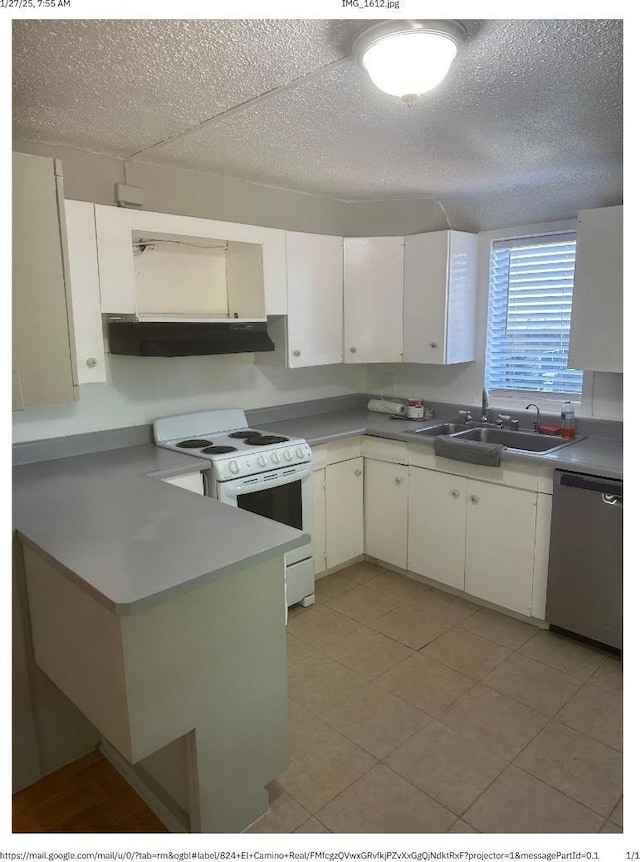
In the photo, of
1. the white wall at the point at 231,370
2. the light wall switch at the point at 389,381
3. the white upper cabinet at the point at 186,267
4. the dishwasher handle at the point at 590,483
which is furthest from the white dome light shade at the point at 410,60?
the light wall switch at the point at 389,381

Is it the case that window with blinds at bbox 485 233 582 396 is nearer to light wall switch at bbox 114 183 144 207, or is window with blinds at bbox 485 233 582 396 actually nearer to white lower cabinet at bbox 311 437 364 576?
white lower cabinet at bbox 311 437 364 576

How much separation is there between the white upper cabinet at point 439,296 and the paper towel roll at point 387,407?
0.37 metres

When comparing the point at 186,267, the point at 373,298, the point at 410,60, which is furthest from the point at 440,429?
the point at 410,60

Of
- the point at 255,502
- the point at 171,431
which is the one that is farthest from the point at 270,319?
the point at 255,502

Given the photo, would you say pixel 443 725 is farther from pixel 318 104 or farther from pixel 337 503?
pixel 318 104

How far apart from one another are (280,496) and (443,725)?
1.29 meters

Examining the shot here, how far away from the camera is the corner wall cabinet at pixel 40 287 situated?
1.90 m

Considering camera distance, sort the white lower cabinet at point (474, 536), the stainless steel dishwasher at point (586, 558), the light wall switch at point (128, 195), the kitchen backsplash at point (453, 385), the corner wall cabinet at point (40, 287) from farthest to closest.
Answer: the kitchen backsplash at point (453, 385), the white lower cabinet at point (474, 536), the light wall switch at point (128, 195), the stainless steel dishwasher at point (586, 558), the corner wall cabinet at point (40, 287)

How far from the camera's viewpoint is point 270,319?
3.32 meters

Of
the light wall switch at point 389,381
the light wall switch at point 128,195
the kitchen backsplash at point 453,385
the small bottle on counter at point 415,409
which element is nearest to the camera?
the light wall switch at point 128,195

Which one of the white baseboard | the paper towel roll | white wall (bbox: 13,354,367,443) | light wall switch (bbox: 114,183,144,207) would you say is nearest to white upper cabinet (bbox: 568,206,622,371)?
the paper towel roll

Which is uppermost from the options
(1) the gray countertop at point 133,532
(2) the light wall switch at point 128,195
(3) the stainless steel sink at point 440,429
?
(2) the light wall switch at point 128,195

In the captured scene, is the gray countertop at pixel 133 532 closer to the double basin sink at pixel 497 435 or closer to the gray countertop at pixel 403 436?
the gray countertop at pixel 403 436

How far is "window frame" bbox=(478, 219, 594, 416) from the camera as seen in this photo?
3.15m
